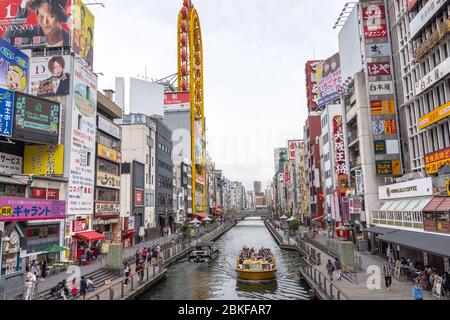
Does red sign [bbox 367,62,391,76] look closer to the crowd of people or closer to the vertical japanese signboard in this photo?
the vertical japanese signboard

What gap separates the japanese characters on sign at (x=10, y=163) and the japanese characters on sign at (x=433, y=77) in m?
39.1

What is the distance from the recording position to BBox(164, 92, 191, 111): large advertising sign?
116 metres

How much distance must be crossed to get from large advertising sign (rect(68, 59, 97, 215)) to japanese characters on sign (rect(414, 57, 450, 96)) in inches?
1363

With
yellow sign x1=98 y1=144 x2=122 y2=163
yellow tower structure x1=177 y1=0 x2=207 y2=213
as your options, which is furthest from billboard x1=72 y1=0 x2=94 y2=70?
yellow tower structure x1=177 y1=0 x2=207 y2=213

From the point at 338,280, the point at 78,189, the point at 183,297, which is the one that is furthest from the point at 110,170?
the point at 338,280

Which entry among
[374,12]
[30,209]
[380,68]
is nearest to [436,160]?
[380,68]

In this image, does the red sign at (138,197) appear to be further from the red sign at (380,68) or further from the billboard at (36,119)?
the red sign at (380,68)

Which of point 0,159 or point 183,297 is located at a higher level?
point 0,159

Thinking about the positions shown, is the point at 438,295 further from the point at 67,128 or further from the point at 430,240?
the point at 67,128

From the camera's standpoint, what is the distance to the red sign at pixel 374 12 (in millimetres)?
44237

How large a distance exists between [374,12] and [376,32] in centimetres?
265

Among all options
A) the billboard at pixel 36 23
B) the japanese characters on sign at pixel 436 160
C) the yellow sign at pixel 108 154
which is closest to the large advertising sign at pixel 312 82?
the yellow sign at pixel 108 154

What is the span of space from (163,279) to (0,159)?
19.4 metres

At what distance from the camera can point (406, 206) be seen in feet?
110
